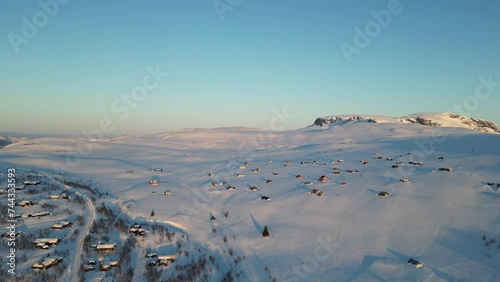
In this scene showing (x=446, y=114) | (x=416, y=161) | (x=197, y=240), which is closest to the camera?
(x=197, y=240)

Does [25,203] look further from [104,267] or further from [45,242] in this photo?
[104,267]

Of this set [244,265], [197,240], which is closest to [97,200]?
[197,240]

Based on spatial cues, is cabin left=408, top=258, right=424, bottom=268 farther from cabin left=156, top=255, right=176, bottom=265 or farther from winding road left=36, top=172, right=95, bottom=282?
winding road left=36, top=172, right=95, bottom=282

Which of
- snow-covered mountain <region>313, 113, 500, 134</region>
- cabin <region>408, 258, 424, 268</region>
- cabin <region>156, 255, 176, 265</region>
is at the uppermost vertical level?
snow-covered mountain <region>313, 113, 500, 134</region>

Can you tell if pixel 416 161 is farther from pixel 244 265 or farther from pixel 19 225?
pixel 19 225

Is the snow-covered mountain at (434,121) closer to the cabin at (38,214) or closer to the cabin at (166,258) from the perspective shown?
the cabin at (38,214)

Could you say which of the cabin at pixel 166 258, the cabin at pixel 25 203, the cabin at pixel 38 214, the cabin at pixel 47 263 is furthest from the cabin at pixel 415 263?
the cabin at pixel 25 203

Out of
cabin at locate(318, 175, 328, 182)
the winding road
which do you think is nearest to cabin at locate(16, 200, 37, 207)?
the winding road

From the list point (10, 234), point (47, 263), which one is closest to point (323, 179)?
point (47, 263)
